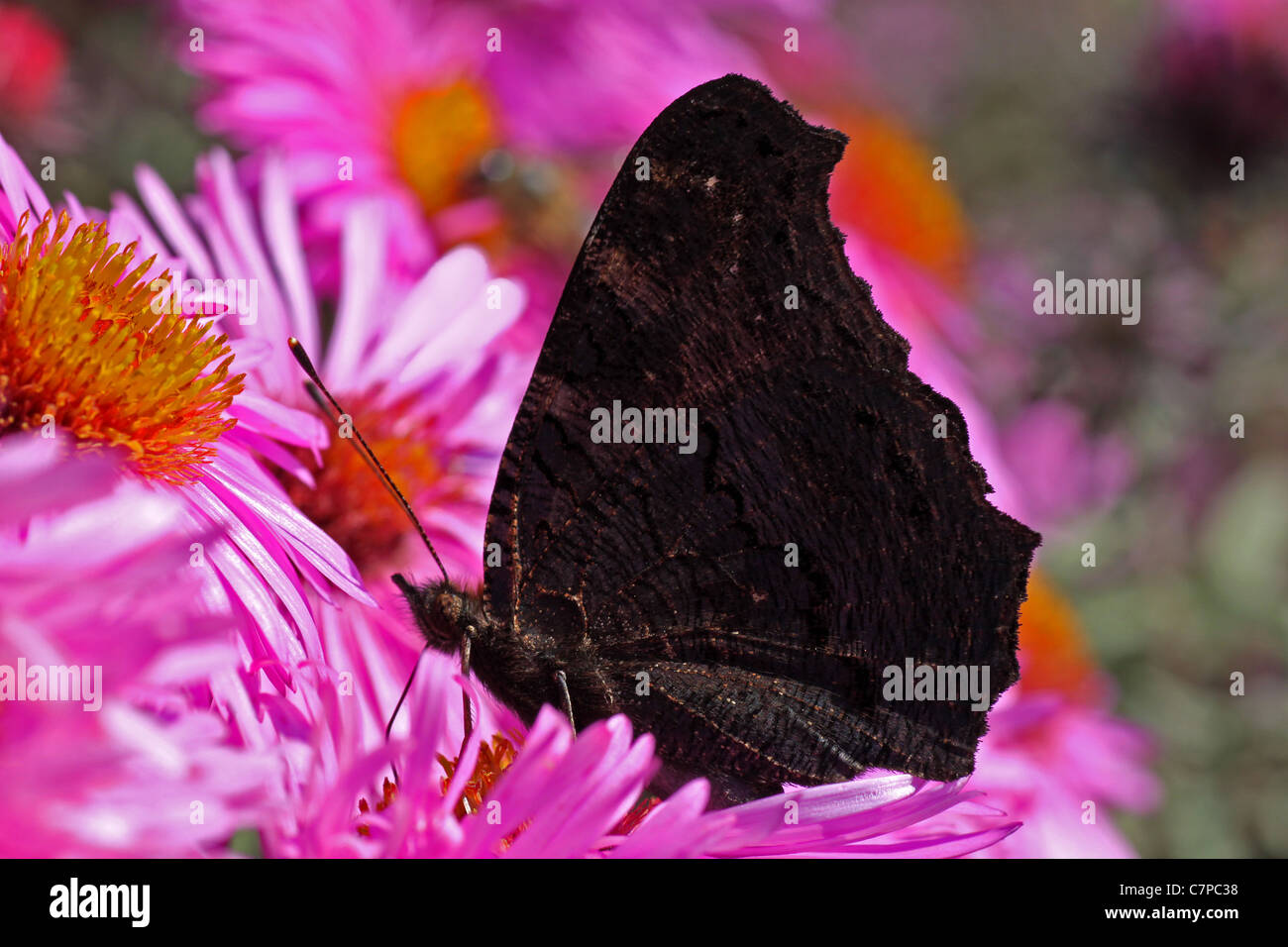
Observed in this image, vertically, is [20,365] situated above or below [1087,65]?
below

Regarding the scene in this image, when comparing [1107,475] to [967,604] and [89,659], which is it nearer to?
[967,604]

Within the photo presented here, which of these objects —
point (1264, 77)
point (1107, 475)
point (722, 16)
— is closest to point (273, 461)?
point (722, 16)

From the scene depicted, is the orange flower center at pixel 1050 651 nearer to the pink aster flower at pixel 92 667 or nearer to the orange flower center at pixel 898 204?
the orange flower center at pixel 898 204

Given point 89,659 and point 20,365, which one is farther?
point 20,365
